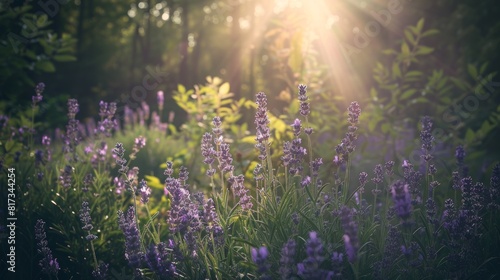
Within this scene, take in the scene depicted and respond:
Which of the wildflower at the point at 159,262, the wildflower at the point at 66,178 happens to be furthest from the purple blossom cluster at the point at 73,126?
the wildflower at the point at 159,262

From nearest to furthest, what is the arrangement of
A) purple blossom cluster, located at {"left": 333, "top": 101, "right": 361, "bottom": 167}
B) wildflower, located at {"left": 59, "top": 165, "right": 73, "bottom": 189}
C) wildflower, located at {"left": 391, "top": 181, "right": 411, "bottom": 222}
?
wildflower, located at {"left": 391, "top": 181, "right": 411, "bottom": 222} < purple blossom cluster, located at {"left": 333, "top": 101, "right": 361, "bottom": 167} < wildflower, located at {"left": 59, "top": 165, "right": 73, "bottom": 189}

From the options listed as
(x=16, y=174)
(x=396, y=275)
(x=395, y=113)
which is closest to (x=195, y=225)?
(x=396, y=275)

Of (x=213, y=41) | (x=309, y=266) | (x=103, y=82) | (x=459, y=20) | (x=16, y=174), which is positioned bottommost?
(x=309, y=266)

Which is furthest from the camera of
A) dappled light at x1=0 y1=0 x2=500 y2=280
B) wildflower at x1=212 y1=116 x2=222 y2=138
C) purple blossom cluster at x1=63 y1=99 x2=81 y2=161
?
purple blossom cluster at x1=63 y1=99 x2=81 y2=161

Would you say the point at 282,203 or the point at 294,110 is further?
the point at 294,110

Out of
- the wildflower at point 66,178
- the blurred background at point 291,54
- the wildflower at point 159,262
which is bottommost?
the wildflower at point 159,262

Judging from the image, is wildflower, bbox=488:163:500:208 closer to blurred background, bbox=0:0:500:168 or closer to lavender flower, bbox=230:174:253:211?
lavender flower, bbox=230:174:253:211

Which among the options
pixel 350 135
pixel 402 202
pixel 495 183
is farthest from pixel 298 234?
pixel 495 183

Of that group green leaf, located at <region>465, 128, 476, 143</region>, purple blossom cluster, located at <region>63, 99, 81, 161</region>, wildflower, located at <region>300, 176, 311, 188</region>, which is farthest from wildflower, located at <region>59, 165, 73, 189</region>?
green leaf, located at <region>465, 128, 476, 143</region>

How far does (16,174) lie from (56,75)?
21996 mm

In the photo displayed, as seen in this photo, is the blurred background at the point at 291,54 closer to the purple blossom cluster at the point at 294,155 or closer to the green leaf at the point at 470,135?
the green leaf at the point at 470,135

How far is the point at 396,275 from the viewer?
2.51 meters

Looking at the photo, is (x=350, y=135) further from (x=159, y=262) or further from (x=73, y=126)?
(x=73, y=126)

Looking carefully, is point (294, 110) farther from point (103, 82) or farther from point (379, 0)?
point (103, 82)
